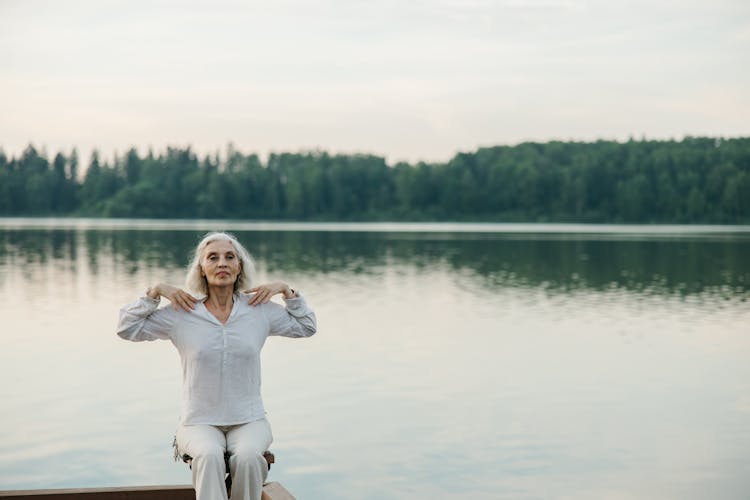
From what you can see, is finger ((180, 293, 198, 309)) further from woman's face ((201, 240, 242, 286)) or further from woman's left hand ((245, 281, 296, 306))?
woman's left hand ((245, 281, 296, 306))

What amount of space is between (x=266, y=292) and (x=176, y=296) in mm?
447

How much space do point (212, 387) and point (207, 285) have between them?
547 mm

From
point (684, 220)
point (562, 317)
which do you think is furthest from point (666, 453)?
point (684, 220)

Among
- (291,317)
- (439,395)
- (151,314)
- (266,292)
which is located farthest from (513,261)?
(151,314)

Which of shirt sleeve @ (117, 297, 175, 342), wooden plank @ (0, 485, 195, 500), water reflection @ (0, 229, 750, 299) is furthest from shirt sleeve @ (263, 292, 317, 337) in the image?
water reflection @ (0, 229, 750, 299)

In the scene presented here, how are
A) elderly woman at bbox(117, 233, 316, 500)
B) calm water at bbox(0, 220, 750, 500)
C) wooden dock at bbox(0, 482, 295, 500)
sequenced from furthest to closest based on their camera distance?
calm water at bbox(0, 220, 750, 500) → wooden dock at bbox(0, 482, 295, 500) → elderly woman at bbox(117, 233, 316, 500)

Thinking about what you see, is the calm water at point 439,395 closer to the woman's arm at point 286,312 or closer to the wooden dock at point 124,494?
the wooden dock at point 124,494

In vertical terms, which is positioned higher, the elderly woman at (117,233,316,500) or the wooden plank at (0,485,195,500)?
the elderly woman at (117,233,316,500)

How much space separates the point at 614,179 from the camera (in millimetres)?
125562

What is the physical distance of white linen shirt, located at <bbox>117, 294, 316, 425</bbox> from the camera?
15.8ft

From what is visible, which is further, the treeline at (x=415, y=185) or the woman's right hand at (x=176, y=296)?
the treeline at (x=415, y=185)

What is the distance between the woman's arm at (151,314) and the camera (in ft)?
15.9

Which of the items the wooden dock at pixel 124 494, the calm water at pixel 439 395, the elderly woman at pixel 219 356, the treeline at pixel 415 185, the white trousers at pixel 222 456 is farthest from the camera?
the treeline at pixel 415 185

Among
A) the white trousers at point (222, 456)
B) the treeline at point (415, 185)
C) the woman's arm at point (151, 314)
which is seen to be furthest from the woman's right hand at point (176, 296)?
the treeline at point (415, 185)
